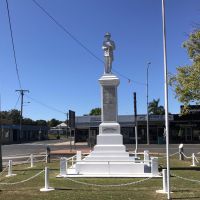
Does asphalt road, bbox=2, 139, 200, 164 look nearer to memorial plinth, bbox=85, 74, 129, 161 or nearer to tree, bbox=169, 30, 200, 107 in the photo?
tree, bbox=169, 30, 200, 107

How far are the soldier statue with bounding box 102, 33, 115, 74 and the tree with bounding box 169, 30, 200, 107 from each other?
5.43 metres

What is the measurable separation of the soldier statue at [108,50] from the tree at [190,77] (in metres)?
5.43

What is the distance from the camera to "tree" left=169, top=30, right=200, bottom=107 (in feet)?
77.7

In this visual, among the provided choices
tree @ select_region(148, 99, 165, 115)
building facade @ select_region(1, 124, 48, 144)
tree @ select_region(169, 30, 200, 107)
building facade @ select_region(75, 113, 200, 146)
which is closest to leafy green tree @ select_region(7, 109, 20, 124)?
building facade @ select_region(1, 124, 48, 144)

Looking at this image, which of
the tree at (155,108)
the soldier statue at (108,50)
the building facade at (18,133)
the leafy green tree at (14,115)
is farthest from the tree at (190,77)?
the leafy green tree at (14,115)

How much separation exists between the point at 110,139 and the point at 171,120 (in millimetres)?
44073

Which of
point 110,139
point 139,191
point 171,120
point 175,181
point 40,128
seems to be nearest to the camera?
point 139,191

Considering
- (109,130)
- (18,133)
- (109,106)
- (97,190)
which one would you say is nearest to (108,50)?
(109,106)

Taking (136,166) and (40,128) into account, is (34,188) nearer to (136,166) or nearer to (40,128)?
(136,166)

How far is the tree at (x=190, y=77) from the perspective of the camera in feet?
77.7

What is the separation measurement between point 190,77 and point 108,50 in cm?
616

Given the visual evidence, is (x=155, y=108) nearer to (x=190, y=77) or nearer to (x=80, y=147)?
(x=80, y=147)

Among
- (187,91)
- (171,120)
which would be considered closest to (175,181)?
(187,91)

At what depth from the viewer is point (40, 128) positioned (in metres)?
118
